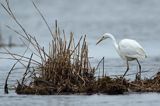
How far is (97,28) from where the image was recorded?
1719 inches

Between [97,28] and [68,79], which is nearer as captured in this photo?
[68,79]

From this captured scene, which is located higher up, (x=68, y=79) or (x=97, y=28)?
(x=97, y=28)

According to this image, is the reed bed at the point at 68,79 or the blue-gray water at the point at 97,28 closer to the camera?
the blue-gray water at the point at 97,28

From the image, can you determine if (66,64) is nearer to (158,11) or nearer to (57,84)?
(57,84)

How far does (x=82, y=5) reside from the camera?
58.8m

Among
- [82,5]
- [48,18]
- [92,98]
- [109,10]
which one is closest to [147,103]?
[92,98]

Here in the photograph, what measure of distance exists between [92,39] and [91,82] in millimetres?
19074

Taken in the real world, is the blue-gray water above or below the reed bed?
above

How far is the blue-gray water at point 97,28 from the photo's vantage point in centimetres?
1728

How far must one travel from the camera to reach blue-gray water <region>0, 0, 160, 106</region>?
1728cm

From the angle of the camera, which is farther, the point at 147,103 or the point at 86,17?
the point at 86,17

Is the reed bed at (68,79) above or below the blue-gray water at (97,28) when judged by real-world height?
below

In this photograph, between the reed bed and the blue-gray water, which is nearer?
the blue-gray water

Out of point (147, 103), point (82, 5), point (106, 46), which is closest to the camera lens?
point (147, 103)
